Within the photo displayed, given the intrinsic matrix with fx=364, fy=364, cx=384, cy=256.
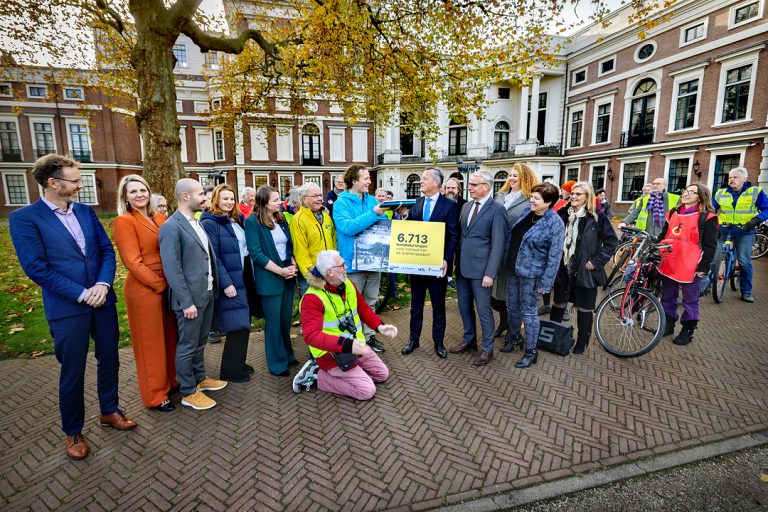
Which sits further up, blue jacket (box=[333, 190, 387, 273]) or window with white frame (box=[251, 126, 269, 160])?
window with white frame (box=[251, 126, 269, 160])

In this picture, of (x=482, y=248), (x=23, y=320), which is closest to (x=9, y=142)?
(x=23, y=320)

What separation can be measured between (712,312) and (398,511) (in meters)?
6.81

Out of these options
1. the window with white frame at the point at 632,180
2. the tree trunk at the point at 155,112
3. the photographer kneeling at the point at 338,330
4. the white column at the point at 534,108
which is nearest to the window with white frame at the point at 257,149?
the white column at the point at 534,108

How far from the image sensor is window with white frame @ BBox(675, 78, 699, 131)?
22.1m

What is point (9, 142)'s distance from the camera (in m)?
30.7

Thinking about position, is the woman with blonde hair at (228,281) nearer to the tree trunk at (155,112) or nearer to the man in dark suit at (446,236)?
the man in dark suit at (446,236)

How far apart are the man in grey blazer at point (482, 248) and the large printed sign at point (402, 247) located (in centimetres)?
33

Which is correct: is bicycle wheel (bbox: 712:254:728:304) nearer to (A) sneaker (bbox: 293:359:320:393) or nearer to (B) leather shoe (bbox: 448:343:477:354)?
(B) leather shoe (bbox: 448:343:477:354)

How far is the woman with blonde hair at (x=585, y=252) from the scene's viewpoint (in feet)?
14.4

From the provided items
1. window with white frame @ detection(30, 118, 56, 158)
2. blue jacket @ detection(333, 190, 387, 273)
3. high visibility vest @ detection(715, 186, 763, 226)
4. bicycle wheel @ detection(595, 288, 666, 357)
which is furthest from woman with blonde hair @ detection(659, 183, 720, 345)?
window with white frame @ detection(30, 118, 56, 158)

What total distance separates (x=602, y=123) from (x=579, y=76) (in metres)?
5.24

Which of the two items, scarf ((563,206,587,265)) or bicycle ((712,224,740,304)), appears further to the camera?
bicycle ((712,224,740,304))

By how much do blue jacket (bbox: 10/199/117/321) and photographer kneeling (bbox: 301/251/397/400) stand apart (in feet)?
5.68

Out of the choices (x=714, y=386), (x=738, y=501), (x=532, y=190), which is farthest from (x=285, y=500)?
(x=714, y=386)
